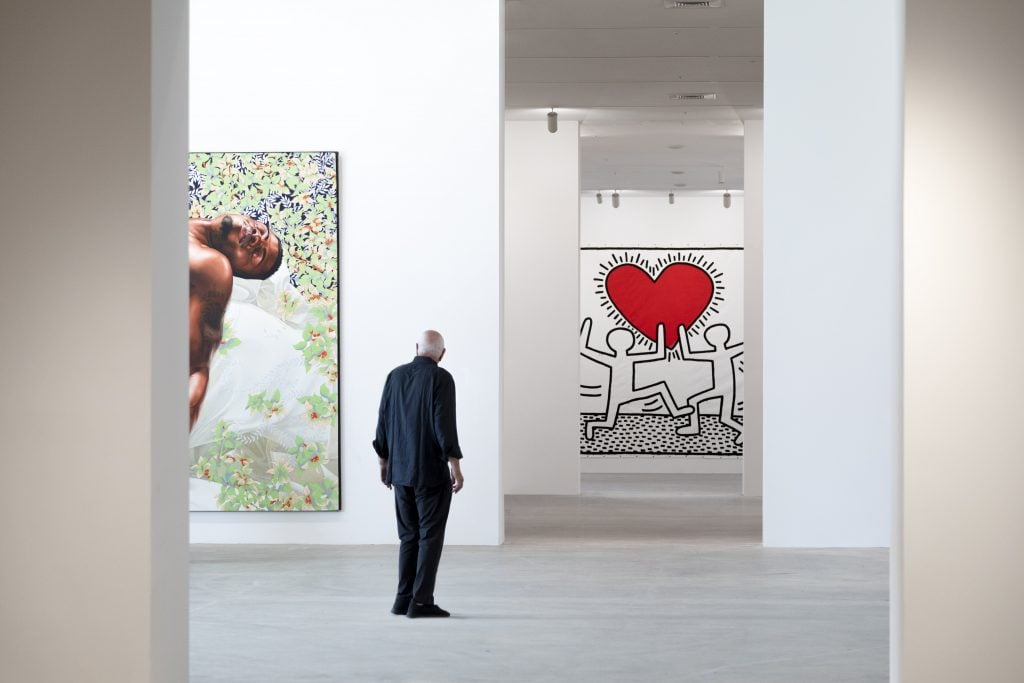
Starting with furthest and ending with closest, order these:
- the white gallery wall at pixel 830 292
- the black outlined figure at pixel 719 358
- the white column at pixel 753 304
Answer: the black outlined figure at pixel 719 358 < the white column at pixel 753 304 < the white gallery wall at pixel 830 292

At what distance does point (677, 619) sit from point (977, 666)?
3459mm

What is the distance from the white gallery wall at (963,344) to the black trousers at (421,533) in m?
3.76

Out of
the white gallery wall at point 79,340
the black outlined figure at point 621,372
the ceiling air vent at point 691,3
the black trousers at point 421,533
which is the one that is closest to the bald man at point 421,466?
the black trousers at point 421,533

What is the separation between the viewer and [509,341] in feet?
48.9

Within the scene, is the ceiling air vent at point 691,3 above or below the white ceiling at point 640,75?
above

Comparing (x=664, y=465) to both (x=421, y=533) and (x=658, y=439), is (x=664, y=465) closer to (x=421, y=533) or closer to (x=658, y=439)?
(x=658, y=439)

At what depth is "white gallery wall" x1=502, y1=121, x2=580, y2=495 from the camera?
1477 centimetres

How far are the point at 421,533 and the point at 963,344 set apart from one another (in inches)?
160

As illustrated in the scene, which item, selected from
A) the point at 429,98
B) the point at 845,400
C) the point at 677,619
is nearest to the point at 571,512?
the point at 845,400

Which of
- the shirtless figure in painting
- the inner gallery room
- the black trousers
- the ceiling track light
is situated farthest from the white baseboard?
the black trousers

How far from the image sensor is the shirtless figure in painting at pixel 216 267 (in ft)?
32.9

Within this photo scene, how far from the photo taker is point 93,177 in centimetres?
384

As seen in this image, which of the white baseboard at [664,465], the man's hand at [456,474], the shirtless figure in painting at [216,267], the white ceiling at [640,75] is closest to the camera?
the man's hand at [456,474]

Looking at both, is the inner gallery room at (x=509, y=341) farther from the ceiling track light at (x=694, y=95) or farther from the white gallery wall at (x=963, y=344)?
the ceiling track light at (x=694, y=95)
